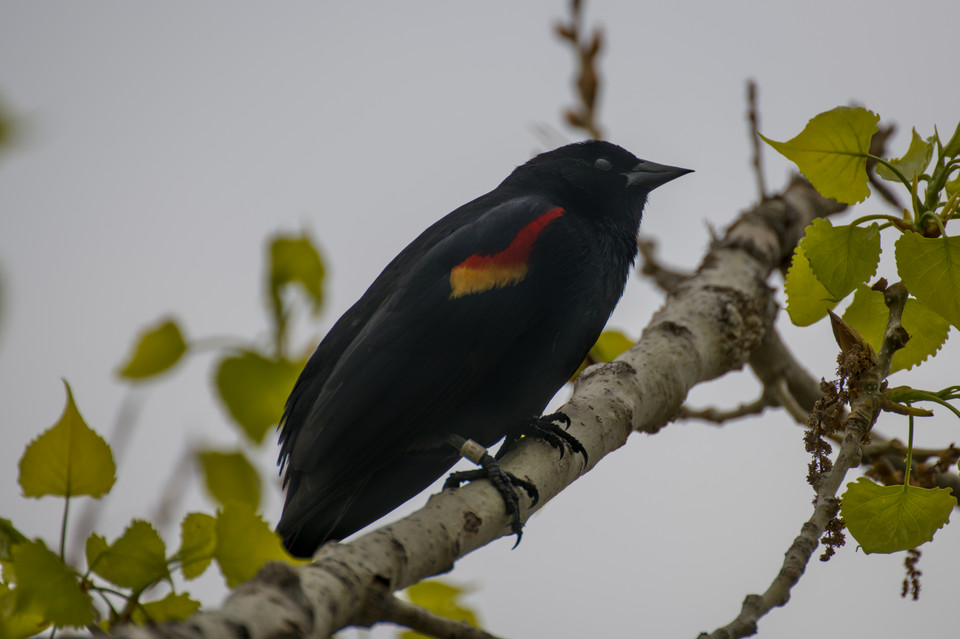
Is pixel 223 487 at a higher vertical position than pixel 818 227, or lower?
lower

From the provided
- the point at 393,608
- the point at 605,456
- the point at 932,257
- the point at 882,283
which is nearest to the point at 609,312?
the point at 605,456

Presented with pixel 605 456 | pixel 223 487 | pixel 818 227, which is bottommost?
pixel 223 487

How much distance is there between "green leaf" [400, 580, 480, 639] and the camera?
203 cm

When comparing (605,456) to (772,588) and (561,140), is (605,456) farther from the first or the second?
(561,140)

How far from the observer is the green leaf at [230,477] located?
177 centimetres

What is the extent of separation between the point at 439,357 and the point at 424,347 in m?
0.07

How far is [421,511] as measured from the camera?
7.00 ft

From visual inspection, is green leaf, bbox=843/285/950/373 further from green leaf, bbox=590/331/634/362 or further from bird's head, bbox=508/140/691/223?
bird's head, bbox=508/140/691/223

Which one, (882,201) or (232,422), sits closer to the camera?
(232,422)

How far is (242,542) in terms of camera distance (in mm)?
1573

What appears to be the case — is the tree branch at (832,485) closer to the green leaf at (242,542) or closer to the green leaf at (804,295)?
the green leaf at (804,295)

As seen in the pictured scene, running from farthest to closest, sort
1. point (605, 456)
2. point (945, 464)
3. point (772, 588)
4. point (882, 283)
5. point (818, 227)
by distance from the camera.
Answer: point (605, 456) → point (945, 464) → point (882, 283) → point (818, 227) → point (772, 588)

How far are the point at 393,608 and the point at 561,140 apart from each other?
3461 mm

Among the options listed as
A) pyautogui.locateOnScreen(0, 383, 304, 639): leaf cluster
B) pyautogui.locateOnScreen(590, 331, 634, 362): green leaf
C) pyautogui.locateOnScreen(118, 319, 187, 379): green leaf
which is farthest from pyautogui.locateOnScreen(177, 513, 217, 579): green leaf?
pyautogui.locateOnScreen(590, 331, 634, 362): green leaf
